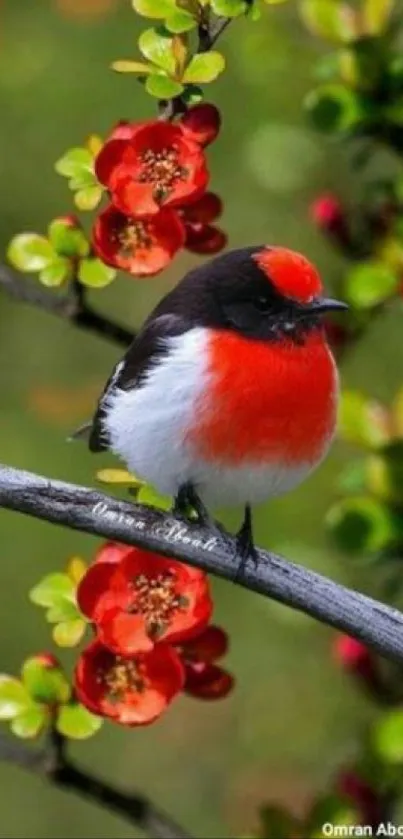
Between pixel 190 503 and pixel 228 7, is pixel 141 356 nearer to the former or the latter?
pixel 190 503

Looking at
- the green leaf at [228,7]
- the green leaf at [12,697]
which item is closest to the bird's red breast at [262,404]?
the green leaf at [12,697]

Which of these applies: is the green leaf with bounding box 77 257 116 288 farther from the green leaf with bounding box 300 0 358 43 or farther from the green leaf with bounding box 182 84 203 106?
the green leaf with bounding box 300 0 358 43

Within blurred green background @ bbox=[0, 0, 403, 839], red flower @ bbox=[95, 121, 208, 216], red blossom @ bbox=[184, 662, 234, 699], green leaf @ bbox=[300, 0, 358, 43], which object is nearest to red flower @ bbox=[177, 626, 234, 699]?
red blossom @ bbox=[184, 662, 234, 699]

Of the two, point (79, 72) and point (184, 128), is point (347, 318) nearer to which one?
point (184, 128)

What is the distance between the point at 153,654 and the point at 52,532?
107 inches

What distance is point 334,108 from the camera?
6.44ft

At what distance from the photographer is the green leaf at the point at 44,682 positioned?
5.63 feet

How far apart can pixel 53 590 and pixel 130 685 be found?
0.39ft

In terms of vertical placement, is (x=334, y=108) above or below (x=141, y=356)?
above

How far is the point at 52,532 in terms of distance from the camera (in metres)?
4.39

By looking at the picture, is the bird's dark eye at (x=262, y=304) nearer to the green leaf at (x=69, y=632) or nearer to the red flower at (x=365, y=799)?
the green leaf at (x=69, y=632)

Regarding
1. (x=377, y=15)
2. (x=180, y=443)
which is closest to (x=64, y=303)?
(x=180, y=443)

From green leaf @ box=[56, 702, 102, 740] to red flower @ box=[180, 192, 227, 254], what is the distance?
48 cm

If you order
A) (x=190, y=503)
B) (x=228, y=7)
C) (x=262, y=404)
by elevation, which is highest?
(x=228, y=7)
